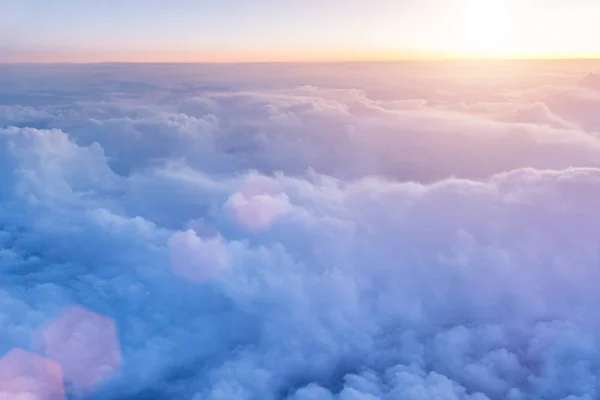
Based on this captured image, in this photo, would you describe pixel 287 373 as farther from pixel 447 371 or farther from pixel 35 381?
pixel 35 381

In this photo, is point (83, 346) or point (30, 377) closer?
point (30, 377)

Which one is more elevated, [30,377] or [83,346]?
[83,346]

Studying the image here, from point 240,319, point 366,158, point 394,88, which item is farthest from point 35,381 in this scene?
point 394,88

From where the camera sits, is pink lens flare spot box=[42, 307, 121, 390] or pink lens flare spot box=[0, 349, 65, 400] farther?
pink lens flare spot box=[42, 307, 121, 390]

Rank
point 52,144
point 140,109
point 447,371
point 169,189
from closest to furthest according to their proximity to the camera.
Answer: point 447,371, point 169,189, point 52,144, point 140,109
